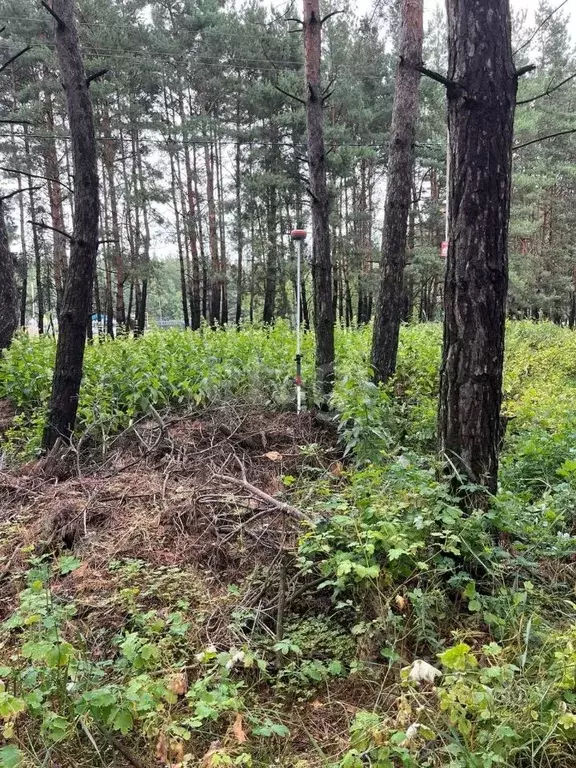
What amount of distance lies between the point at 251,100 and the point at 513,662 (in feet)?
68.7

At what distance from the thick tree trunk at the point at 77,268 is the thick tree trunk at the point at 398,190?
328cm

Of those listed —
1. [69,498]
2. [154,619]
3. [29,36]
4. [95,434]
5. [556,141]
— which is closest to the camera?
[154,619]

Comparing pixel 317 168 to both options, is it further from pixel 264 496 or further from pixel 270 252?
pixel 270 252

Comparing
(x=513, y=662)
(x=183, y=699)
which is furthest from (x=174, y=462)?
(x=513, y=662)

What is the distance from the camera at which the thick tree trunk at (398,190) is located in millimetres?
5859

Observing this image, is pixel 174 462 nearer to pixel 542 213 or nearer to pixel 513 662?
pixel 513 662

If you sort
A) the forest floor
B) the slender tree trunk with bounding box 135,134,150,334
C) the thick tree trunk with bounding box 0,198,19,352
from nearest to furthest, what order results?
1. the forest floor
2. the thick tree trunk with bounding box 0,198,19,352
3. the slender tree trunk with bounding box 135,134,150,334

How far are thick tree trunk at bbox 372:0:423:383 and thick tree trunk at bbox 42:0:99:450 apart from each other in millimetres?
3275

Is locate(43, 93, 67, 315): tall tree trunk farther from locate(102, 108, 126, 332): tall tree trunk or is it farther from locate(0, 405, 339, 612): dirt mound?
locate(0, 405, 339, 612): dirt mound

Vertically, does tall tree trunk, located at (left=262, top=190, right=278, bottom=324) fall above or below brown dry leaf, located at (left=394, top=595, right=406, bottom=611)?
above

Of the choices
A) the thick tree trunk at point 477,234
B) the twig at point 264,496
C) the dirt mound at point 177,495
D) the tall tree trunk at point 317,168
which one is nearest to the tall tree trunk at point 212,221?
the tall tree trunk at point 317,168

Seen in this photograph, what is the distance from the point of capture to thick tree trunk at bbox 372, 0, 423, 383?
5.86 metres

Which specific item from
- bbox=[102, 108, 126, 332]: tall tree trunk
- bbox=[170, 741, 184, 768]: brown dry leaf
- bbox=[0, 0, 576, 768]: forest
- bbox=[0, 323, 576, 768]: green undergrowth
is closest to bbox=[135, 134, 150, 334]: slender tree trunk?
bbox=[102, 108, 126, 332]: tall tree trunk

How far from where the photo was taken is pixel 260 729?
1.72 meters
